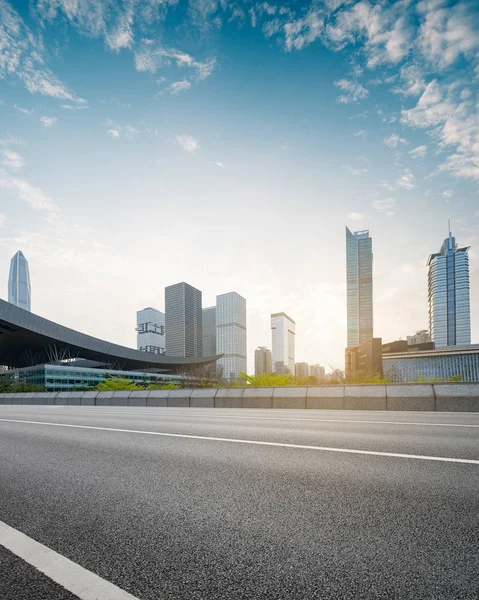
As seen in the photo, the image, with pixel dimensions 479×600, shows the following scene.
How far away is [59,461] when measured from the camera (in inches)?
222

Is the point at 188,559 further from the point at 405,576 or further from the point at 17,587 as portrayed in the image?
the point at 405,576

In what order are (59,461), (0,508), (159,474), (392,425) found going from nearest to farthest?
(0,508) → (159,474) → (59,461) → (392,425)

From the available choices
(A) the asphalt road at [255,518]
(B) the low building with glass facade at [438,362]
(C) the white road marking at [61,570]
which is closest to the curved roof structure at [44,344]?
(A) the asphalt road at [255,518]

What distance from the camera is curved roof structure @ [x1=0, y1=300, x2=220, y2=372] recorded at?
57.1m

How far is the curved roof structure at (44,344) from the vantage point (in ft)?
187

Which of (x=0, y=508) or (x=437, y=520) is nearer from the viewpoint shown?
(x=437, y=520)

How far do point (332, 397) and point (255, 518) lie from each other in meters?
11.8

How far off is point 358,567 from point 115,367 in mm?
92110

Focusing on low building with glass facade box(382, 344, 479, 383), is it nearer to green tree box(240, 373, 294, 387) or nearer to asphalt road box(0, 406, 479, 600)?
green tree box(240, 373, 294, 387)

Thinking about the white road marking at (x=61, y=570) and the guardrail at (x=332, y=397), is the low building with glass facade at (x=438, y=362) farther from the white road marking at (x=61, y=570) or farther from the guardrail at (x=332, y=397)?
the white road marking at (x=61, y=570)

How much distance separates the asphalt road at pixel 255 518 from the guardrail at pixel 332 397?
269 inches

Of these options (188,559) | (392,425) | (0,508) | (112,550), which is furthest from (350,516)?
(392,425)

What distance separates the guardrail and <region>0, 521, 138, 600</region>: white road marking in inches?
482

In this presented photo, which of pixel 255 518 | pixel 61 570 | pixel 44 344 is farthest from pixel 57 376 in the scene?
pixel 61 570
